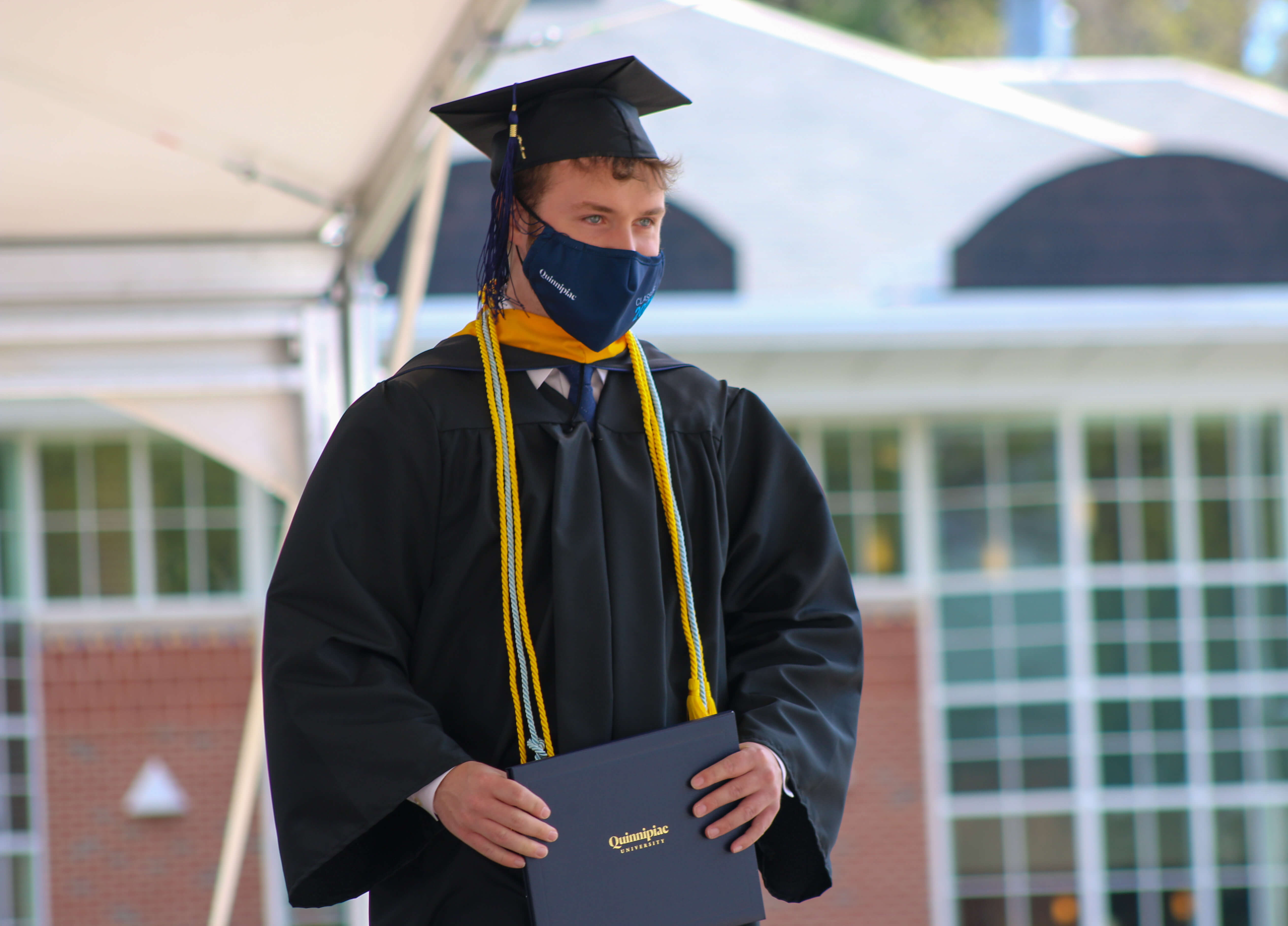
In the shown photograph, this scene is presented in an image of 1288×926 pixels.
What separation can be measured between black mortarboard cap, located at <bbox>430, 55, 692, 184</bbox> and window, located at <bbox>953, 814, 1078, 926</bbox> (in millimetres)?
7715

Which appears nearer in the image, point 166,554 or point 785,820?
point 785,820

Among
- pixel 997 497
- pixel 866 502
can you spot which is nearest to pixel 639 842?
pixel 866 502

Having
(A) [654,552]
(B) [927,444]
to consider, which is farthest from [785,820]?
(B) [927,444]

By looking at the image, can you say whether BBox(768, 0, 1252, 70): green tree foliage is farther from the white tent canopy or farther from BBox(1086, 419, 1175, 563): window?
the white tent canopy

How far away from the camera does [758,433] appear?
6.01 feet

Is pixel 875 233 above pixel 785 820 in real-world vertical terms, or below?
above

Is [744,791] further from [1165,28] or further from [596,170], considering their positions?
[1165,28]

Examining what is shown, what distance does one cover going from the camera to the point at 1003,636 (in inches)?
347

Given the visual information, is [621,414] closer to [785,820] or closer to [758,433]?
[758,433]

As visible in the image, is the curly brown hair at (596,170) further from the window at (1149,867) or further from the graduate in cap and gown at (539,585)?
the window at (1149,867)

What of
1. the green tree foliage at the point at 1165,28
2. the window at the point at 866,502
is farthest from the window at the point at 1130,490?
the green tree foliage at the point at 1165,28

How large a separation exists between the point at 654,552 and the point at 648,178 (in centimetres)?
46

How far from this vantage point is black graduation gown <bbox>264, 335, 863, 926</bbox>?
5.07 feet

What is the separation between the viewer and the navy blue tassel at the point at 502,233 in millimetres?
1710
